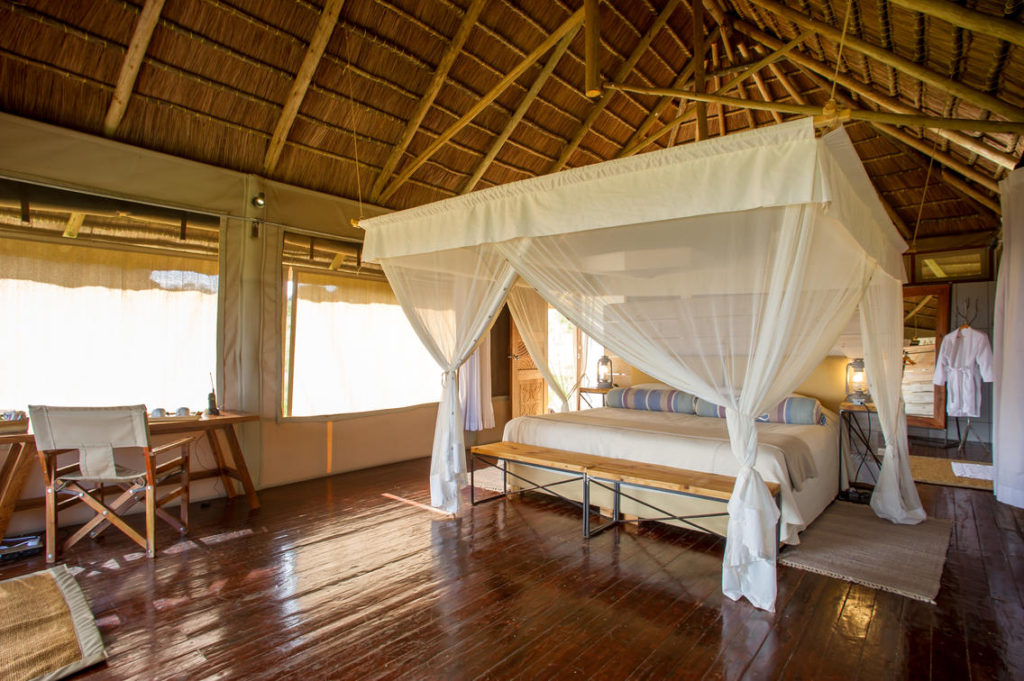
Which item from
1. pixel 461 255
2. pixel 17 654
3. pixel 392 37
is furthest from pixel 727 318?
pixel 392 37

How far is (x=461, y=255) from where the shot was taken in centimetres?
350

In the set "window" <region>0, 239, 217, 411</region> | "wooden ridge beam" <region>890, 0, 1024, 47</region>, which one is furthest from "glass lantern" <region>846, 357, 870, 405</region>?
"window" <region>0, 239, 217, 411</region>

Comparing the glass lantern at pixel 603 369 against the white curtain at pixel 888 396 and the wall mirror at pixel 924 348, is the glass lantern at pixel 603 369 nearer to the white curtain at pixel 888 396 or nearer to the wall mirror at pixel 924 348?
the white curtain at pixel 888 396

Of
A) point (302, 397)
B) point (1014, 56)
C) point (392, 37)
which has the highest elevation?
point (392, 37)

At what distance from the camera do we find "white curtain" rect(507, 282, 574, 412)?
14.4 feet

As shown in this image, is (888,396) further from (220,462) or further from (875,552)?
(220,462)

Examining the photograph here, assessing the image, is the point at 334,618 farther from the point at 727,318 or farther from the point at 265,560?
the point at 727,318

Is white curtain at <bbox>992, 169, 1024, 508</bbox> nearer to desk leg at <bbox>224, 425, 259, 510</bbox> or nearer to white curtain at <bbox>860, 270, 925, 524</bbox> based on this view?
white curtain at <bbox>860, 270, 925, 524</bbox>

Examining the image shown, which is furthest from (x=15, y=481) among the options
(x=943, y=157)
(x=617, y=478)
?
(x=943, y=157)

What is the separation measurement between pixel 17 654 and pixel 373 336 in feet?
11.1

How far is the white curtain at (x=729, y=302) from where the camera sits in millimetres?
2256

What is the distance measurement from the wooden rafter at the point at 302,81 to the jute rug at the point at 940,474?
534cm

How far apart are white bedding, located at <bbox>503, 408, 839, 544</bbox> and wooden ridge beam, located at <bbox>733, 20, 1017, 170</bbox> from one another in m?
2.20

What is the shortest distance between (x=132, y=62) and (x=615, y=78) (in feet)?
13.1
